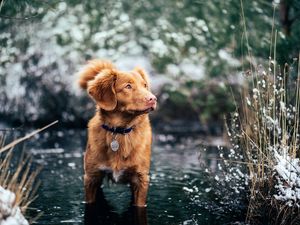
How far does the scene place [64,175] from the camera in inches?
256

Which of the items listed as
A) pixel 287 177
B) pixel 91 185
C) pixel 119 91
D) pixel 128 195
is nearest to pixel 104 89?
pixel 119 91

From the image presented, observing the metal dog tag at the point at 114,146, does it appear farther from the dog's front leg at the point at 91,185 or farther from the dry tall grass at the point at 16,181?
the dry tall grass at the point at 16,181

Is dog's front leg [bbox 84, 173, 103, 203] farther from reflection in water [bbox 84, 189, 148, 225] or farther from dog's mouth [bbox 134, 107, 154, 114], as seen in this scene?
dog's mouth [bbox 134, 107, 154, 114]

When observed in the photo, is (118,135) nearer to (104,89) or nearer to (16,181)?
(104,89)

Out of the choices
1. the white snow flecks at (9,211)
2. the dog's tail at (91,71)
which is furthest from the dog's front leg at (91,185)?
the white snow flecks at (9,211)

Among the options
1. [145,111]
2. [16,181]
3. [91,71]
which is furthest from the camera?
[91,71]

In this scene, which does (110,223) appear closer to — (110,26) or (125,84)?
(125,84)

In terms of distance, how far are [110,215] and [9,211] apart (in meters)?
1.62

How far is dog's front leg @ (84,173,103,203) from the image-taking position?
4.68 meters

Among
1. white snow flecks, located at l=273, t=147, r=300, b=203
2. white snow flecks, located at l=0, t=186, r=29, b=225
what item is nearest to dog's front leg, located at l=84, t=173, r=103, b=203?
→ white snow flecks, located at l=0, t=186, r=29, b=225

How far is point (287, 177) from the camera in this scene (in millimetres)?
3781

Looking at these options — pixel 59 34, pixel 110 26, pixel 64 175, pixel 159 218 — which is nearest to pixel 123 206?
pixel 159 218

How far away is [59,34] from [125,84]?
6.95 meters

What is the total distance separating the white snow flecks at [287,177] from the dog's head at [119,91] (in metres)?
1.21
